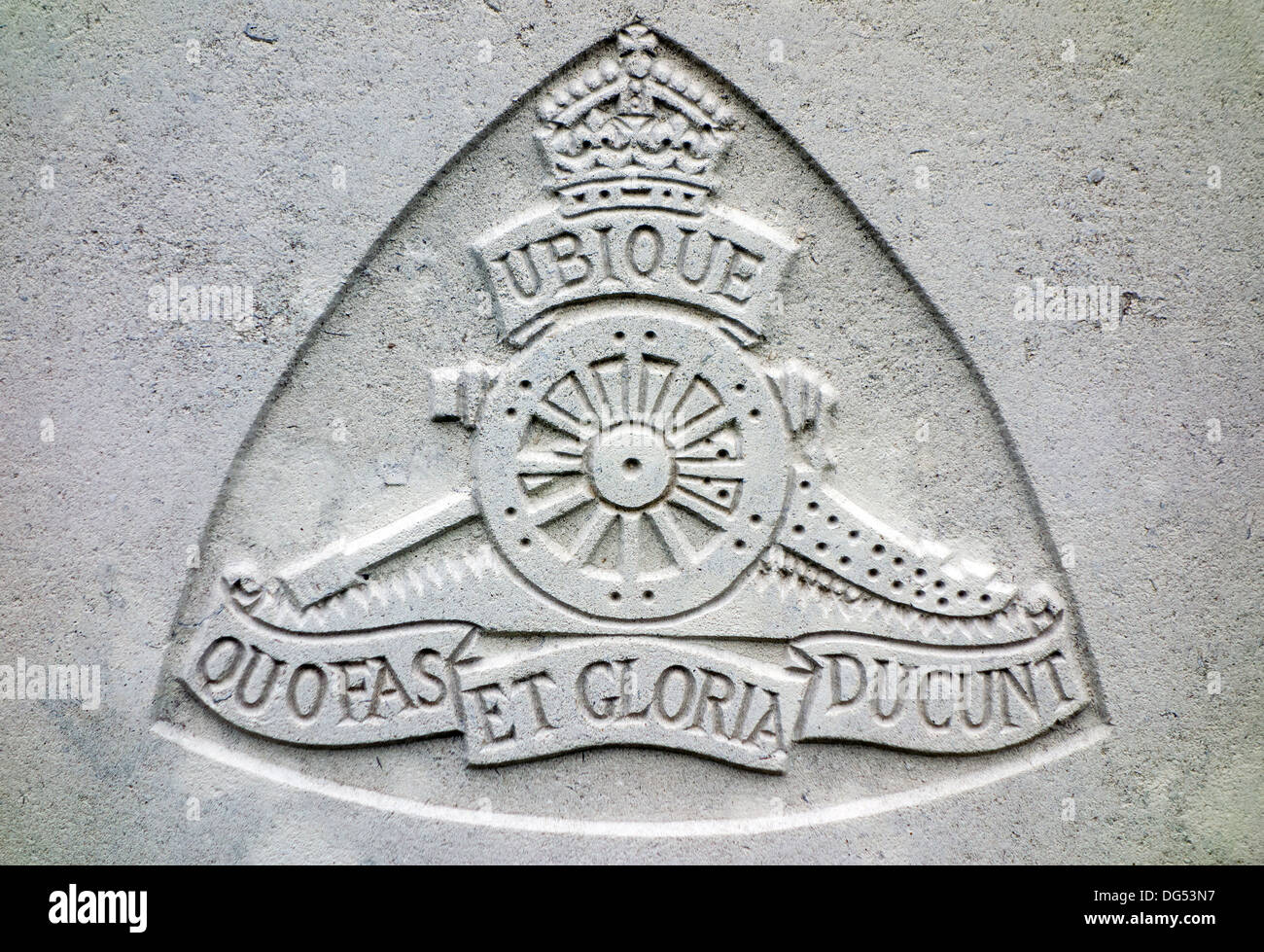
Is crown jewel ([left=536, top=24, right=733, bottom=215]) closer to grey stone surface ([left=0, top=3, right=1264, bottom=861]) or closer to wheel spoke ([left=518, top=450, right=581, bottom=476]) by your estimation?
grey stone surface ([left=0, top=3, right=1264, bottom=861])

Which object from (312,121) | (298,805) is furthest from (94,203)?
(298,805)

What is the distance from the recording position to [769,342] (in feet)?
7.96

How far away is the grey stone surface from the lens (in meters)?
2.33

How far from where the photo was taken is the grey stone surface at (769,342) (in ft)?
7.64

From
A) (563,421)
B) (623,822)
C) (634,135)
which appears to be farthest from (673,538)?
(634,135)

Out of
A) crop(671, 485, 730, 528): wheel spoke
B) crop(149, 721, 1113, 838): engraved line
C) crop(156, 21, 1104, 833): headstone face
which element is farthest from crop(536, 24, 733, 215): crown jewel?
crop(149, 721, 1113, 838): engraved line

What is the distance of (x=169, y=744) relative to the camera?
2416 millimetres

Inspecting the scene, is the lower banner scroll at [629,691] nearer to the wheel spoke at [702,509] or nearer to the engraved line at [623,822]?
the engraved line at [623,822]

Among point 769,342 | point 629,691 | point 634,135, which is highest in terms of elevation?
point 634,135

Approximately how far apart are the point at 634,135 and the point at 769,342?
591mm

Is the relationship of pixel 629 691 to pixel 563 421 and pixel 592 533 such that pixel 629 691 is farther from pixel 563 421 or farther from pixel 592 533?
pixel 563 421

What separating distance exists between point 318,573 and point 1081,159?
2.08 meters

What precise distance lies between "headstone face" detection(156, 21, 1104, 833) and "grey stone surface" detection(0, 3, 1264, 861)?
17 mm

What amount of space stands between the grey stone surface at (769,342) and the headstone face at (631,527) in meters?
0.02
